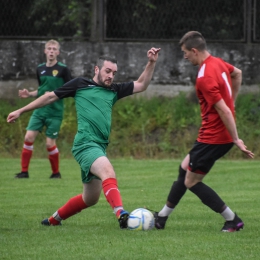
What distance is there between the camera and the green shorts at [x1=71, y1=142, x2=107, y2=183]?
7129 millimetres

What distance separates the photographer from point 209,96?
22.6 ft

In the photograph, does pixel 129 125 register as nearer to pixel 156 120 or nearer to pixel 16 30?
pixel 156 120

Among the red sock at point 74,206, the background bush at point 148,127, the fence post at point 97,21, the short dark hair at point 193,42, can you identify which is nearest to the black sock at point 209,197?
the red sock at point 74,206

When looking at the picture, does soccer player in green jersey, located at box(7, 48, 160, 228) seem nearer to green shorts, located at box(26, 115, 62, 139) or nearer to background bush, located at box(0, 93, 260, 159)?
green shorts, located at box(26, 115, 62, 139)

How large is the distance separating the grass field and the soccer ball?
0.26 feet

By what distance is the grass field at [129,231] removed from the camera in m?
6.11

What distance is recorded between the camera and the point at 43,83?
12.4m

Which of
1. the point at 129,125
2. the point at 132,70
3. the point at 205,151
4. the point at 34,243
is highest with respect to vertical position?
the point at 205,151

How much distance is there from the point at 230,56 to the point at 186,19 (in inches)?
50.0

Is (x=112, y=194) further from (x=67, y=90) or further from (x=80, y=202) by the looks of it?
(x=67, y=90)

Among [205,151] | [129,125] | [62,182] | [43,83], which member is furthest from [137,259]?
[129,125]

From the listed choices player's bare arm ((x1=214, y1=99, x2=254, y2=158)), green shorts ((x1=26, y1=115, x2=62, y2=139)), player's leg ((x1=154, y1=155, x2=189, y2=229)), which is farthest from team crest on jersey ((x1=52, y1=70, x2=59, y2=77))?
player's bare arm ((x1=214, y1=99, x2=254, y2=158))

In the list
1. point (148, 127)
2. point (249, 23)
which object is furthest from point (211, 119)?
point (249, 23)

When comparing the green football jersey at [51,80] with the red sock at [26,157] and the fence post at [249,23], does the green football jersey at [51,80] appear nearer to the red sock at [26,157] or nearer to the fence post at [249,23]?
the red sock at [26,157]
